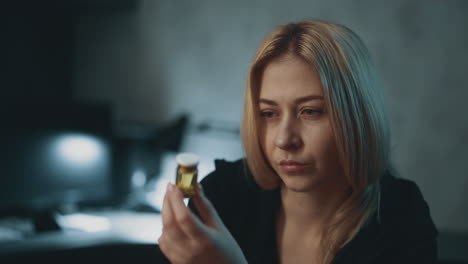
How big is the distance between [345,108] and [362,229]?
9.6 inches

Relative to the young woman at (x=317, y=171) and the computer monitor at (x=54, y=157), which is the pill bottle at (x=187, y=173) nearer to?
the young woman at (x=317, y=171)

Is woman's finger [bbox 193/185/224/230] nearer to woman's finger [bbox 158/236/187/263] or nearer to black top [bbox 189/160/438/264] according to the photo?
woman's finger [bbox 158/236/187/263]

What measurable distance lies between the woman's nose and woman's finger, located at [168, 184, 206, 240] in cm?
20

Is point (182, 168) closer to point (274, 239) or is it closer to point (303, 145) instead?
point (303, 145)

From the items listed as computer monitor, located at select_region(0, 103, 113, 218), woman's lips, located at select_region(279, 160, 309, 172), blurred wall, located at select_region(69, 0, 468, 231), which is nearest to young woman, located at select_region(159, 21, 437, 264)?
woman's lips, located at select_region(279, 160, 309, 172)

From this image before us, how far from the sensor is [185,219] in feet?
2.18

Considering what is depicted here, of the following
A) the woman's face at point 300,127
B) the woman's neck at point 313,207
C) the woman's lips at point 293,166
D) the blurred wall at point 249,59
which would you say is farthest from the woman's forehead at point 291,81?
the blurred wall at point 249,59

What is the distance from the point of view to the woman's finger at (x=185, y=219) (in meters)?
0.67

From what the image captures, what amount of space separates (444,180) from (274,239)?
35.4 inches

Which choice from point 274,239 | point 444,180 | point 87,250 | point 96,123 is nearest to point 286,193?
point 274,239

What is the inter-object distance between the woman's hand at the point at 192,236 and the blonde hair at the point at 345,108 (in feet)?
0.76

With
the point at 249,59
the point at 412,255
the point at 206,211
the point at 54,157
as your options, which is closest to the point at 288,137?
the point at 206,211

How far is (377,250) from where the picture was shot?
83cm

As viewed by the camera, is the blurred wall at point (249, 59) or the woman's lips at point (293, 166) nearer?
the woman's lips at point (293, 166)
